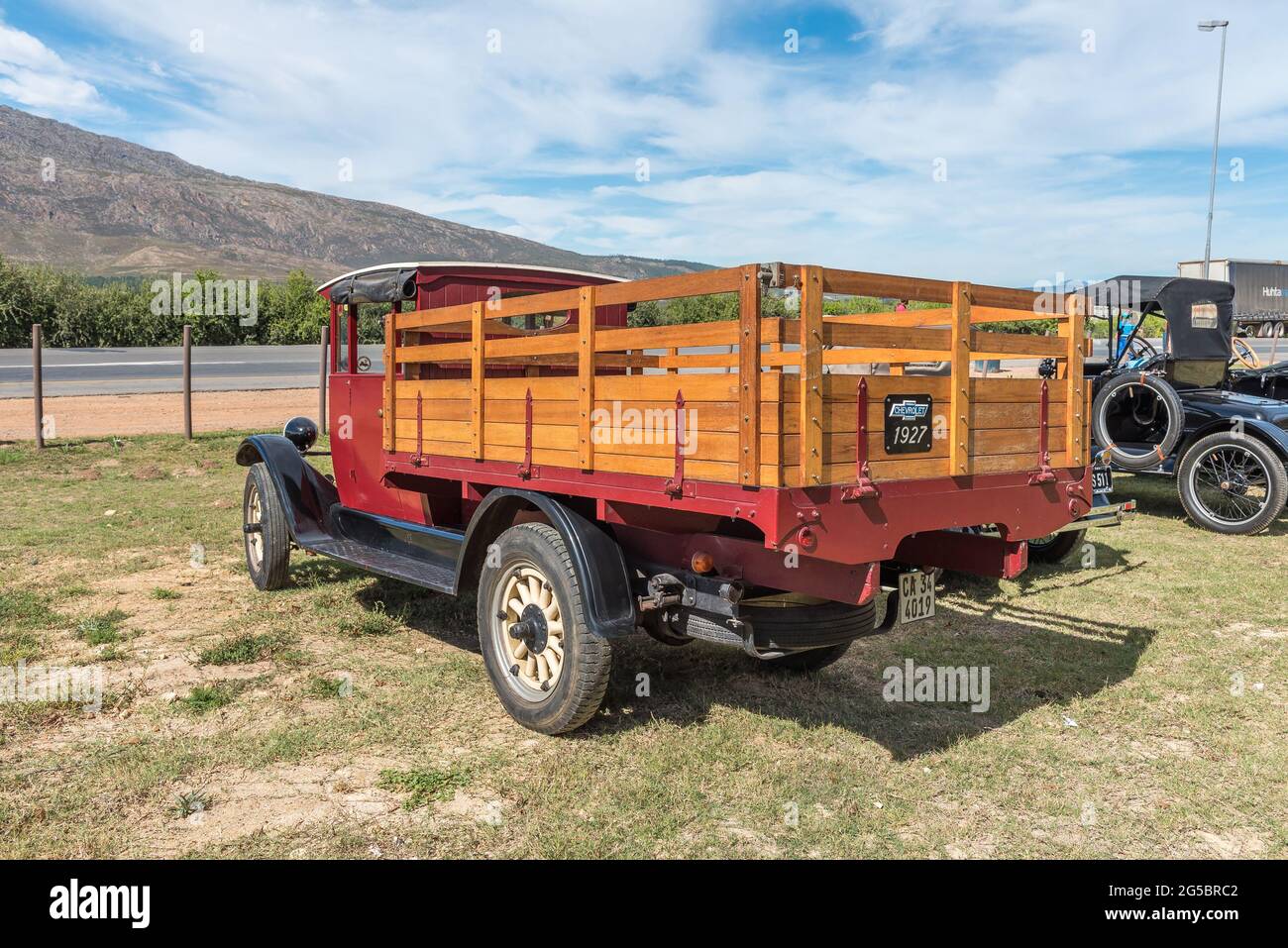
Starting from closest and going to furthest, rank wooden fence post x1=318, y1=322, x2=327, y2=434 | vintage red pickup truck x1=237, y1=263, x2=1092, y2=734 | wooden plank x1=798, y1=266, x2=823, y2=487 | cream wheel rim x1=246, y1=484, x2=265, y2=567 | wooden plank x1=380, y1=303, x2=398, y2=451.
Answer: wooden plank x1=798, y1=266, x2=823, y2=487, vintage red pickup truck x1=237, y1=263, x2=1092, y2=734, wooden plank x1=380, y1=303, x2=398, y2=451, cream wheel rim x1=246, y1=484, x2=265, y2=567, wooden fence post x1=318, y1=322, x2=327, y2=434

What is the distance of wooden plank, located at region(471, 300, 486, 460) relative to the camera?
4.48 metres

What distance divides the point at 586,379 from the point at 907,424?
131cm

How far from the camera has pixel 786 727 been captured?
4168mm

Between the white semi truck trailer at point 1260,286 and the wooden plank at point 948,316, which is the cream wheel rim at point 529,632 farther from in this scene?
the white semi truck trailer at point 1260,286

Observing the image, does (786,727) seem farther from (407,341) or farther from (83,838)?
(407,341)

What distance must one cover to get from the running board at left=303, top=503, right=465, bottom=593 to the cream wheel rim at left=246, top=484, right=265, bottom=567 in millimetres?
696

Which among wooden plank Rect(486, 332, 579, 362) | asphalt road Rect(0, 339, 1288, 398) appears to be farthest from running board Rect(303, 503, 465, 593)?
asphalt road Rect(0, 339, 1288, 398)

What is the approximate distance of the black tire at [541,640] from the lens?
3818 millimetres

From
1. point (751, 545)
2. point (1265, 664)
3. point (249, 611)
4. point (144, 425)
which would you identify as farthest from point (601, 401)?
point (144, 425)

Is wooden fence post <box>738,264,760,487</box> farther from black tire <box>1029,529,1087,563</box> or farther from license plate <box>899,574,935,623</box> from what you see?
black tire <box>1029,529,1087,563</box>

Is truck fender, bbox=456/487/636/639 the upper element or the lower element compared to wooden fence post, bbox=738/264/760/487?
lower

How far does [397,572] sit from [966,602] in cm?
391

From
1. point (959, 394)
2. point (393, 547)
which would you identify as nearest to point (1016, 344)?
point (959, 394)

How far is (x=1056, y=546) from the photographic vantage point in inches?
285
